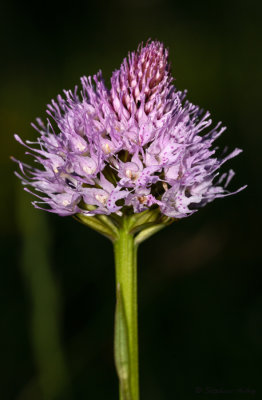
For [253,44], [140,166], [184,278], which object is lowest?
[184,278]

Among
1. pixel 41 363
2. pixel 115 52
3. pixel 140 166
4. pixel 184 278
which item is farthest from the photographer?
pixel 115 52

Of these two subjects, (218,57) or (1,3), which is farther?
(1,3)

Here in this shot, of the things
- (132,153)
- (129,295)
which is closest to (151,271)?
(129,295)

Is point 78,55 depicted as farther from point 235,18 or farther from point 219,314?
point 219,314

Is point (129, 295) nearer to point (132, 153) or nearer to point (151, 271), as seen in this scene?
point (132, 153)

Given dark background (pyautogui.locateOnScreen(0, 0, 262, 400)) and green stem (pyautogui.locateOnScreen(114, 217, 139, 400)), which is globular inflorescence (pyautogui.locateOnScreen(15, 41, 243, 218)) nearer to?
green stem (pyautogui.locateOnScreen(114, 217, 139, 400))

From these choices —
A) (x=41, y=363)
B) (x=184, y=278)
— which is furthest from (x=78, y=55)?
(x=41, y=363)

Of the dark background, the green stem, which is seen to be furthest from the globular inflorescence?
the dark background

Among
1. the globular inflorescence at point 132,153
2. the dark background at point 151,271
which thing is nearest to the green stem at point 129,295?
the globular inflorescence at point 132,153
